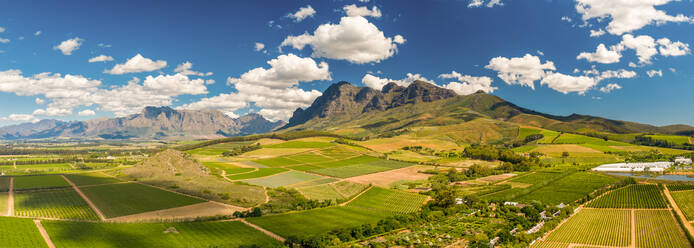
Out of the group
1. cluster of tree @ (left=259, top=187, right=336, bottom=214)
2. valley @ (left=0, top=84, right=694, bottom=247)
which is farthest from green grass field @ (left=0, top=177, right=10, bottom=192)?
cluster of tree @ (left=259, top=187, right=336, bottom=214)

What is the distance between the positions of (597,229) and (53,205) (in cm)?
14261

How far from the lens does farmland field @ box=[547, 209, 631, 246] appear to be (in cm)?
6122

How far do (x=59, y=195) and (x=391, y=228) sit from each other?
109 meters

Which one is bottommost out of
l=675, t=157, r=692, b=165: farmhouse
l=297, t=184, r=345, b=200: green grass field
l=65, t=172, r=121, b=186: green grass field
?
l=297, t=184, r=345, b=200: green grass field

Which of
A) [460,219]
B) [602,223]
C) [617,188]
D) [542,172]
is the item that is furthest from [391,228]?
[542,172]

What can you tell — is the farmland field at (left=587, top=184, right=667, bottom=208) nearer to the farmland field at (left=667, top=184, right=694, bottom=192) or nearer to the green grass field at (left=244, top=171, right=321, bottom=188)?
the farmland field at (left=667, top=184, right=694, bottom=192)

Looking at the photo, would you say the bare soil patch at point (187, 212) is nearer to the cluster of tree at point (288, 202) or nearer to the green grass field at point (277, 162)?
the cluster of tree at point (288, 202)

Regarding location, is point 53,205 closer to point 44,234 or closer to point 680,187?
point 44,234

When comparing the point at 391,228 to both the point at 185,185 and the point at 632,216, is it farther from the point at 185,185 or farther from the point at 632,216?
the point at 185,185

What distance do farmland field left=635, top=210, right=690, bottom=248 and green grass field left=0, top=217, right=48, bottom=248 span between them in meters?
116

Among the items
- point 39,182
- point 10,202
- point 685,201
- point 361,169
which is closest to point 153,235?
point 10,202

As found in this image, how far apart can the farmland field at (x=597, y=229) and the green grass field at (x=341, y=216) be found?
3884 cm

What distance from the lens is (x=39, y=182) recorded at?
11844 cm

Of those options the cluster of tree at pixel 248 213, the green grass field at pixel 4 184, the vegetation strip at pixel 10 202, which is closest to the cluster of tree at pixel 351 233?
the cluster of tree at pixel 248 213
